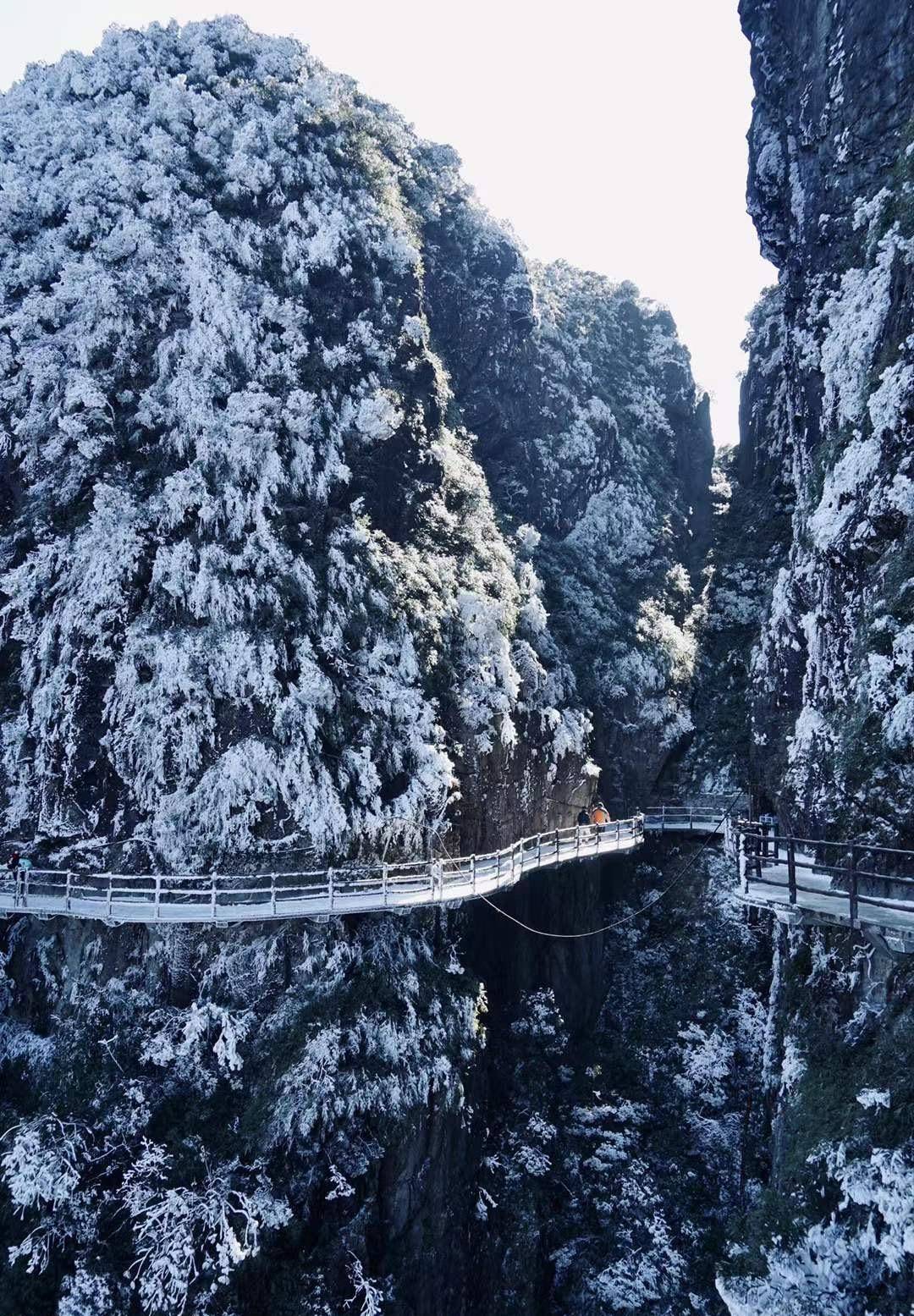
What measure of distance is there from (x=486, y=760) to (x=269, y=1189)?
1224 cm

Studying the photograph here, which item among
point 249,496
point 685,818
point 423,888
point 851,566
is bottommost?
point 423,888

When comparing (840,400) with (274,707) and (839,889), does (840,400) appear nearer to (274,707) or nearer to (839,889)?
(839,889)

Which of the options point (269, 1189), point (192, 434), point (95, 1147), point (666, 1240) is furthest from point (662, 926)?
point (192, 434)

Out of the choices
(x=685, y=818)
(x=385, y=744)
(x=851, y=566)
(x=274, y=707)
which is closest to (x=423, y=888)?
(x=385, y=744)

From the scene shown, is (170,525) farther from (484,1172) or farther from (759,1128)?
(759,1128)

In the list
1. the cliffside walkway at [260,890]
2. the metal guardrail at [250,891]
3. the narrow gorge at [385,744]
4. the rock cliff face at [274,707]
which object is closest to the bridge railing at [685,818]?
the narrow gorge at [385,744]

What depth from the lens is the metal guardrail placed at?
1858cm

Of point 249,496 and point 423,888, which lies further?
point 249,496

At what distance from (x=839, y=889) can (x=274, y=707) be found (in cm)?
1413

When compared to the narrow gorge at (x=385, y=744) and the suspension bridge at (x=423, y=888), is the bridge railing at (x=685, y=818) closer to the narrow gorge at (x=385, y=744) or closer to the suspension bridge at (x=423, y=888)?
the narrow gorge at (x=385, y=744)

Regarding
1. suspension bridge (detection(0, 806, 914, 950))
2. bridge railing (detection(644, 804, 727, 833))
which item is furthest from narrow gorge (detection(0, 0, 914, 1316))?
bridge railing (detection(644, 804, 727, 833))

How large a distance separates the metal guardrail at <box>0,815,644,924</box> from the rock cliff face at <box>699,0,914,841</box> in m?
7.75

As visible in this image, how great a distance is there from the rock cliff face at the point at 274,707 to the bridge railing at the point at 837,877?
403 inches

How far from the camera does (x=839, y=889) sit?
551 inches
